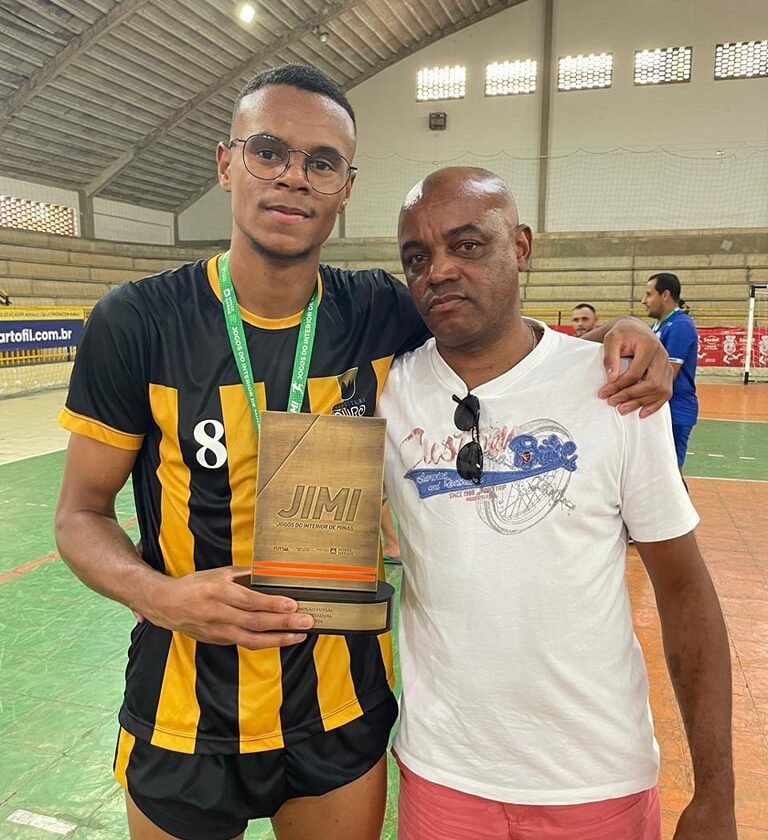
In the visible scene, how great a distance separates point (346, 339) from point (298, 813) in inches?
37.2

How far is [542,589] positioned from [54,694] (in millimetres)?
2488

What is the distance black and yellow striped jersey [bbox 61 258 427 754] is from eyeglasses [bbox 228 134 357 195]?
0.23 m

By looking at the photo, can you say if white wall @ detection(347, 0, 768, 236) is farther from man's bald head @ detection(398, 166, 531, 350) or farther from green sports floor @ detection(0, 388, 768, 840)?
man's bald head @ detection(398, 166, 531, 350)

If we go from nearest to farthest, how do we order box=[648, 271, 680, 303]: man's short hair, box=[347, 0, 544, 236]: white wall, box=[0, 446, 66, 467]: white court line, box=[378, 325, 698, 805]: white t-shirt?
box=[378, 325, 698, 805]: white t-shirt → box=[648, 271, 680, 303]: man's short hair → box=[0, 446, 66, 467]: white court line → box=[347, 0, 544, 236]: white wall

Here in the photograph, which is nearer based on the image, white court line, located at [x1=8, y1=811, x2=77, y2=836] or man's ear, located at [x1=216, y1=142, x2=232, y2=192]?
man's ear, located at [x1=216, y1=142, x2=232, y2=192]

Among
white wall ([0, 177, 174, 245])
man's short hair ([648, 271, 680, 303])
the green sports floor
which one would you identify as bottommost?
the green sports floor

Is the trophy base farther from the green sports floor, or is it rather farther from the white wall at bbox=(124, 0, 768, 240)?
the white wall at bbox=(124, 0, 768, 240)

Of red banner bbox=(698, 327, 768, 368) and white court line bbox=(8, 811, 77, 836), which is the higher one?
red banner bbox=(698, 327, 768, 368)

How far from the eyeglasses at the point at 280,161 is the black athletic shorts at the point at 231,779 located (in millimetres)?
1036

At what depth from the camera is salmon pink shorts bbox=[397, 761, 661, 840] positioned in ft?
3.90

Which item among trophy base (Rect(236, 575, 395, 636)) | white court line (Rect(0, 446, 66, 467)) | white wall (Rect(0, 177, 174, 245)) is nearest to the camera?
trophy base (Rect(236, 575, 395, 636))

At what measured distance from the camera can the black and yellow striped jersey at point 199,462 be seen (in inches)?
48.3

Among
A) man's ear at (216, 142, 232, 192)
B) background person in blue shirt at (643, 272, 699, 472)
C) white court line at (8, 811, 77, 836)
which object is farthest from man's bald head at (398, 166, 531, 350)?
background person in blue shirt at (643, 272, 699, 472)

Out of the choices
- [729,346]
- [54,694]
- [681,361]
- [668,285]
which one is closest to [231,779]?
[54,694]
